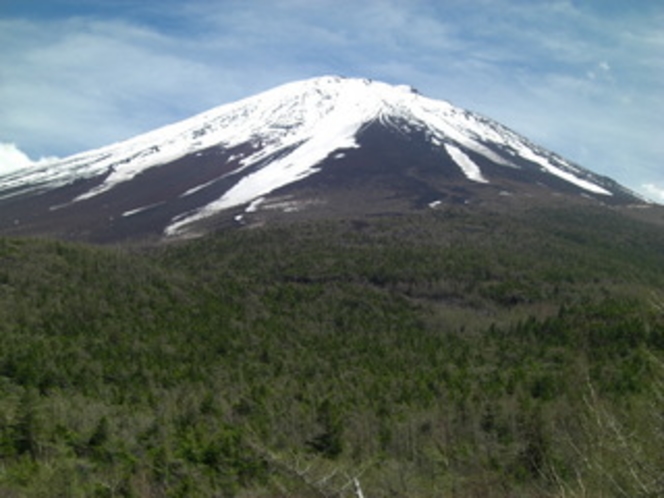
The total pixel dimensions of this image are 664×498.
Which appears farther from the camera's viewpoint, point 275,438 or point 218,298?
point 218,298

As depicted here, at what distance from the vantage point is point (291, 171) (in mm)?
104062

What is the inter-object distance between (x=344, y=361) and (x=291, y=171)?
6625 cm

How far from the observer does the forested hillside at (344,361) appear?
11883 mm

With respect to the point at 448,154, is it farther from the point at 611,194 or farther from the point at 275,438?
the point at 275,438

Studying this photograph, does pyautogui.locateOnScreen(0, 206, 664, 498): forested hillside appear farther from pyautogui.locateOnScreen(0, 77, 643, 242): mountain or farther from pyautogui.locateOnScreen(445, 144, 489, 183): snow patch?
pyautogui.locateOnScreen(445, 144, 489, 183): snow patch

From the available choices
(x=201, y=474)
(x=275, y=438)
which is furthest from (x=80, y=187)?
(x=201, y=474)

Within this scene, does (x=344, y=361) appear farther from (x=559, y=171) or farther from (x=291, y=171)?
(x=559, y=171)

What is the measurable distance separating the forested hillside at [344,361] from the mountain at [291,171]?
12.6 meters

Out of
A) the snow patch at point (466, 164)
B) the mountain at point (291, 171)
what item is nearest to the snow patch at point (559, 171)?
the mountain at point (291, 171)

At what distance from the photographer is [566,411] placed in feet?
83.1

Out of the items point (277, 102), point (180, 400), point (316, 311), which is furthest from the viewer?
point (277, 102)

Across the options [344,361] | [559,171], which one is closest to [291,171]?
[559,171]

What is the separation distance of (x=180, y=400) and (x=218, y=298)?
22738 mm

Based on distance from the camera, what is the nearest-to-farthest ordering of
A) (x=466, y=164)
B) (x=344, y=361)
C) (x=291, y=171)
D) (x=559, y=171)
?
(x=344, y=361)
(x=291, y=171)
(x=466, y=164)
(x=559, y=171)
